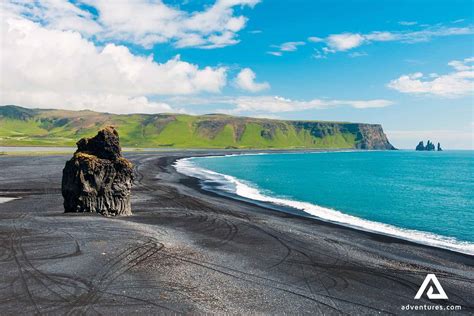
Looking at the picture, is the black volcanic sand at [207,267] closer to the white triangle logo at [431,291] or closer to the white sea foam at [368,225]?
the white triangle logo at [431,291]

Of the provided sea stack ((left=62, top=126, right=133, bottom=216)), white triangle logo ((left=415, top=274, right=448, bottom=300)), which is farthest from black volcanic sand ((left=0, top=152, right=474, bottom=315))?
sea stack ((left=62, top=126, right=133, bottom=216))

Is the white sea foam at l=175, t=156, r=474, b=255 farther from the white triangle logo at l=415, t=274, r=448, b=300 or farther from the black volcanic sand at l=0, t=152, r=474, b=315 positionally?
the white triangle logo at l=415, t=274, r=448, b=300

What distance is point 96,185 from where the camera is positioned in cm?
4503

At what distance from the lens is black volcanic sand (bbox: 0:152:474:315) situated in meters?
21.2

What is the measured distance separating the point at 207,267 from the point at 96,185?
2424 centimetres

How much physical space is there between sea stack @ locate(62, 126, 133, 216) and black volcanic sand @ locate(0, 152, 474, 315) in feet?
9.31

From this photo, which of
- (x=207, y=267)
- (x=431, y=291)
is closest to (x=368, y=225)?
(x=431, y=291)

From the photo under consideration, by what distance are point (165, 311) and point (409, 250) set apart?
84.3 ft

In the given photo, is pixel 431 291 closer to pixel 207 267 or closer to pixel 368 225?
pixel 207 267

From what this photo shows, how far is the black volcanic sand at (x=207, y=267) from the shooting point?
2116cm

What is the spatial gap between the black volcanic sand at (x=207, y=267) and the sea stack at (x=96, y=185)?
284 centimetres

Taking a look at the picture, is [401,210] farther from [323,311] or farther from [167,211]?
[323,311]

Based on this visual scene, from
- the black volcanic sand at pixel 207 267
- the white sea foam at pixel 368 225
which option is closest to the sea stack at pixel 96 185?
the black volcanic sand at pixel 207 267

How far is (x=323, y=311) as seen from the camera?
20719mm
